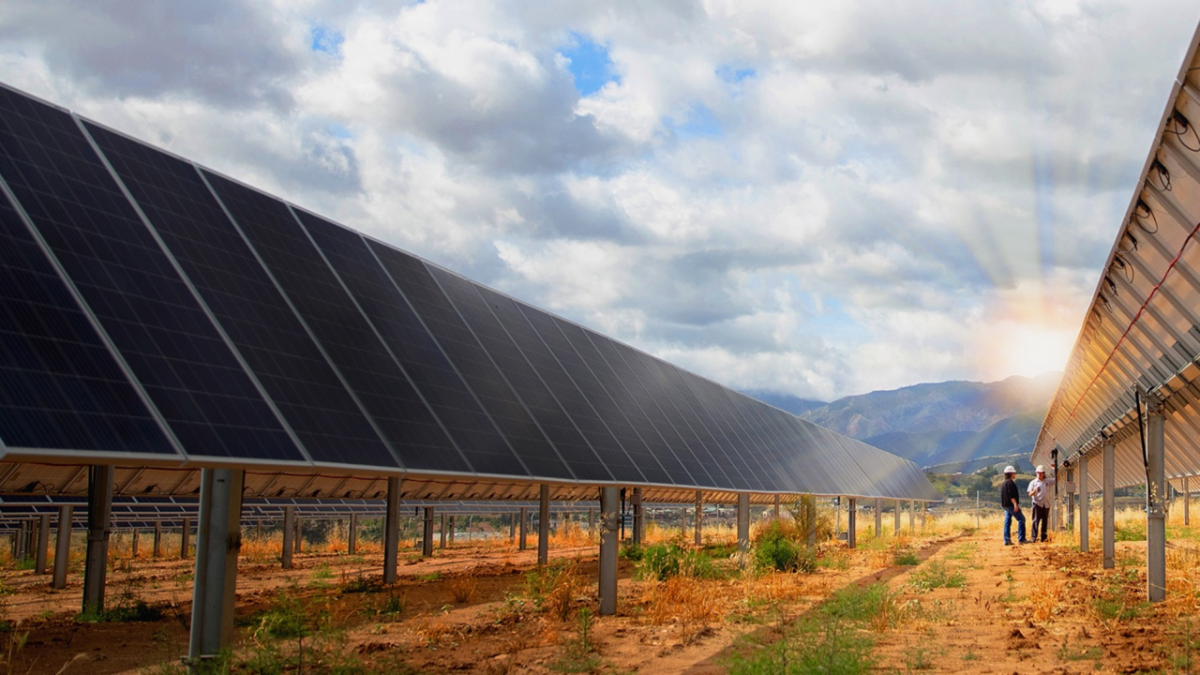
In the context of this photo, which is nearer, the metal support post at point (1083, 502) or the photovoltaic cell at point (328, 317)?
the photovoltaic cell at point (328, 317)

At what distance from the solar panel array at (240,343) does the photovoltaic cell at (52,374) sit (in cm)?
2

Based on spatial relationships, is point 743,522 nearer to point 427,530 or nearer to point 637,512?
point 637,512

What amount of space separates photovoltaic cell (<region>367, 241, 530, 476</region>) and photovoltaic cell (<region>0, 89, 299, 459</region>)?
3.87m

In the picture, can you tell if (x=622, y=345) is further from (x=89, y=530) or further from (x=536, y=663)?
(x=536, y=663)

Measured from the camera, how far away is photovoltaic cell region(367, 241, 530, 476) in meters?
14.6

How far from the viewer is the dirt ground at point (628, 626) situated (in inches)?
456

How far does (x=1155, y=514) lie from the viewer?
16.3 metres

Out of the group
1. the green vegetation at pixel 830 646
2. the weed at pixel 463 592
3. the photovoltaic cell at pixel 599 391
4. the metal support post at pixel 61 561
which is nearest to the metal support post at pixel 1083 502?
the photovoltaic cell at pixel 599 391

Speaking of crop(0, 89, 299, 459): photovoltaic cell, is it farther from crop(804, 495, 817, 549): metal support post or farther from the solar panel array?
crop(804, 495, 817, 549): metal support post

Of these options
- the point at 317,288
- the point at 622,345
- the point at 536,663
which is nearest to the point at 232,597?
the point at 536,663

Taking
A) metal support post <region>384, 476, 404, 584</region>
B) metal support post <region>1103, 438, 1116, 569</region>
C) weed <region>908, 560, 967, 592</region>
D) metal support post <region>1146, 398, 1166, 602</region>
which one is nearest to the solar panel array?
metal support post <region>384, 476, 404, 584</region>

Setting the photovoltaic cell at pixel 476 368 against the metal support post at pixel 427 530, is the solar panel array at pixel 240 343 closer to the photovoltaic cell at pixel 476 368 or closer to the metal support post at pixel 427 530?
the photovoltaic cell at pixel 476 368

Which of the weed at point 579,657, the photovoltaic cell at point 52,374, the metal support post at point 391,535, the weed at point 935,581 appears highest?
the photovoltaic cell at point 52,374

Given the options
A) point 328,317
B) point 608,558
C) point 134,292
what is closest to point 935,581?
point 608,558
